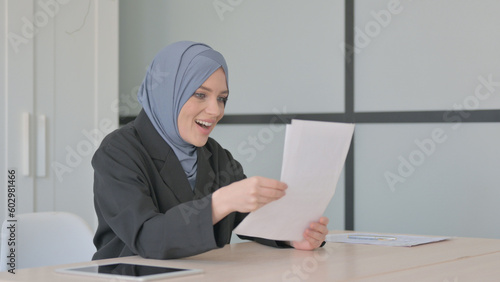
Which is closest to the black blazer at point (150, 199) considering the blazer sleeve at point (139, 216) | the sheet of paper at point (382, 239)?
the blazer sleeve at point (139, 216)

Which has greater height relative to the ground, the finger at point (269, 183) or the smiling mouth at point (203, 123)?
the smiling mouth at point (203, 123)

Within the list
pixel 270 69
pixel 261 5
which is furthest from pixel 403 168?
pixel 261 5

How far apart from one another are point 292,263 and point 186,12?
8.59ft

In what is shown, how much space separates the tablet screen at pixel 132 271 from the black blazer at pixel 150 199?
5.2 inches

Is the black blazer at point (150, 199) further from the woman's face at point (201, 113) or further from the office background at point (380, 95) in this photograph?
the office background at point (380, 95)

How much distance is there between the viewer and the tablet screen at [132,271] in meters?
1.41

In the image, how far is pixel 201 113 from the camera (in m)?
2.07

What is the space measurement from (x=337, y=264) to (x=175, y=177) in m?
0.55

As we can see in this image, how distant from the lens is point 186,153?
6.89ft

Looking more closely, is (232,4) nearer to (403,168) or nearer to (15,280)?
(403,168)

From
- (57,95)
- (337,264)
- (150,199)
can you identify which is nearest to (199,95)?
(150,199)

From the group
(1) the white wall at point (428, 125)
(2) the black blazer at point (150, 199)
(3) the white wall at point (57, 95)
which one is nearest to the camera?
(2) the black blazer at point (150, 199)

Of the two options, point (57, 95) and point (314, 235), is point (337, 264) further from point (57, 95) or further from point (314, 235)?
point (57, 95)

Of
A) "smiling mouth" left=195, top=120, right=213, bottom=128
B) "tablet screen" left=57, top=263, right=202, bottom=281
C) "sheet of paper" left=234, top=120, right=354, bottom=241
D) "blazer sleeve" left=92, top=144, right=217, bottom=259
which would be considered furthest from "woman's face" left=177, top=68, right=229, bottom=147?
"tablet screen" left=57, top=263, right=202, bottom=281
